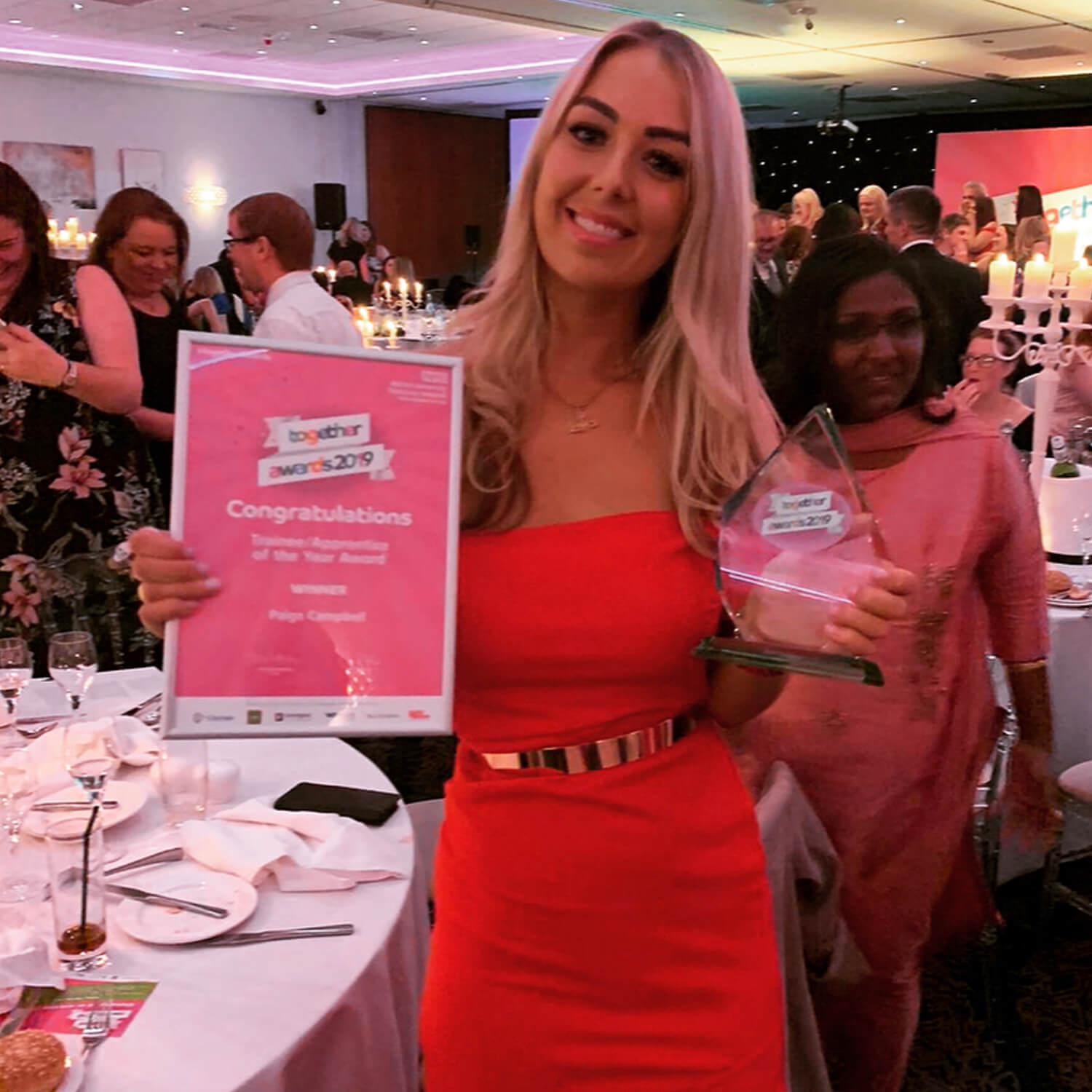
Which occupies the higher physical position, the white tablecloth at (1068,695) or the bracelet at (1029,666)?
the bracelet at (1029,666)

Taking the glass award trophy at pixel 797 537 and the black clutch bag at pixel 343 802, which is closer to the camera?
the glass award trophy at pixel 797 537

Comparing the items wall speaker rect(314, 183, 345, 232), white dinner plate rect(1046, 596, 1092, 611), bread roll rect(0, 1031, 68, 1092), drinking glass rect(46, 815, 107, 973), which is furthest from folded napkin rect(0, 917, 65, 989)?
wall speaker rect(314, 183, 345, 232)

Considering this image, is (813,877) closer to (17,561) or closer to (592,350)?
(592,350)

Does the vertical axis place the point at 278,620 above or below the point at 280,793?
above

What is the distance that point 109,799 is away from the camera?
175cm

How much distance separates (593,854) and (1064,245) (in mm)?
2775

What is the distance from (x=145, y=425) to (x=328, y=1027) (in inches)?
81.5

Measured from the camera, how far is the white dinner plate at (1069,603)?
118 inches

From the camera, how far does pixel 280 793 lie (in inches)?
72.6

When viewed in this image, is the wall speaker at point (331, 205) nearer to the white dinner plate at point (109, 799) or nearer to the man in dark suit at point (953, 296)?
the man in dark suit at point (953, 296)

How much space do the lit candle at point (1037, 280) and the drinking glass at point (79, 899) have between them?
2915 mm

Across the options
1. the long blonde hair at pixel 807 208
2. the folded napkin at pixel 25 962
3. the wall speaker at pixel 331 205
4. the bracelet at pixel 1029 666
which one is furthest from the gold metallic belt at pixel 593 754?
the wall speaker at pixel 331 205

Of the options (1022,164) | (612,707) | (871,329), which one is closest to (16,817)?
(612,707)

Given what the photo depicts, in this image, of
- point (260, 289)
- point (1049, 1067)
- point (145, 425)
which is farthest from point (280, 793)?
point (260, 289)
